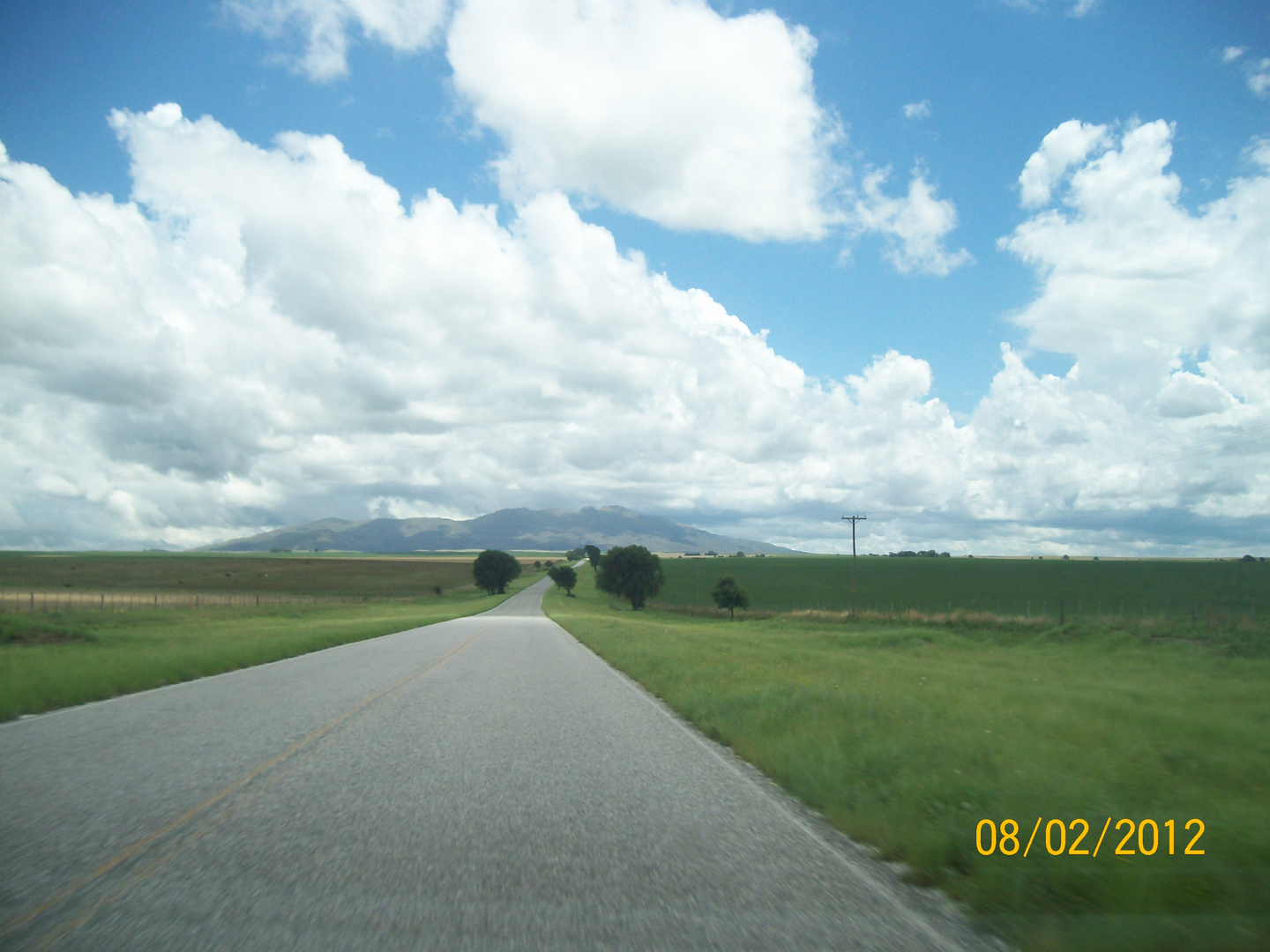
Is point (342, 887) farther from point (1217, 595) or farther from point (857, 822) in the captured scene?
point (1217, 595)

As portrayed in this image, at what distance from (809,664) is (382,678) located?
33.2 ft

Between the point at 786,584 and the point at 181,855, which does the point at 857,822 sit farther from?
the point at 786,584

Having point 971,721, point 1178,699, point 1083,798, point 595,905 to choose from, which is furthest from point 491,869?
point 1178,699

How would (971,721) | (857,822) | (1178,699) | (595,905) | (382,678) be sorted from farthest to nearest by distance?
(382,678) → (1178,699) → (971,721) → (857,822) → (595,905)

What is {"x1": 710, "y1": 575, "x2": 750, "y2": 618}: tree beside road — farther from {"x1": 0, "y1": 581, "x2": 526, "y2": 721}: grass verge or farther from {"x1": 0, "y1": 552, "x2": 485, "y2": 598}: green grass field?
{"x1": 0, "y1": 552, "x2": 485, "y2": 598}: green grass field

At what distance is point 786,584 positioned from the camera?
107m

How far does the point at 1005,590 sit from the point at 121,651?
9547cm

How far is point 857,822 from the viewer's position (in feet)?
20.8

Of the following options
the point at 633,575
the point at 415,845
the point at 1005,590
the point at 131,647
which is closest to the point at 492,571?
the point at 633,575

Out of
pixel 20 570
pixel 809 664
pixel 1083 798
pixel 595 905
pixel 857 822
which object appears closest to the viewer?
pixel 595 905

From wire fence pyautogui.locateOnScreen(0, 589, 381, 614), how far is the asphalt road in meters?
47.8

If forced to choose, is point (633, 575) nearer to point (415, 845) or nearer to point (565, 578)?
point (565, 578)

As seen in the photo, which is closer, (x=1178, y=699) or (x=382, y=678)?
(x=1178, y=699)

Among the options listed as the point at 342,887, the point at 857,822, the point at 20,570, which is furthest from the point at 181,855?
the point at 20,570
